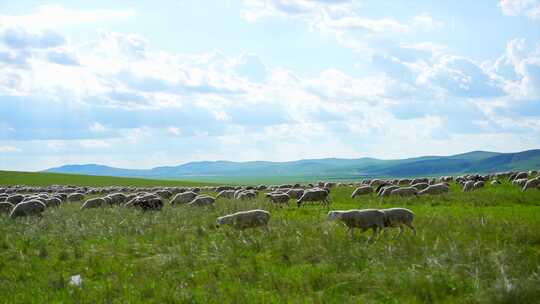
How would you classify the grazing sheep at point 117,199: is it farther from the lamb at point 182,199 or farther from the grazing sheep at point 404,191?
the grazing sheep at point 404,191

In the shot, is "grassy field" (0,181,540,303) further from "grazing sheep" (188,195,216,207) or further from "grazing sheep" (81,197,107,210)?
"grazing sheep" (81,197,107,210)

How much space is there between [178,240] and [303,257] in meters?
4.93

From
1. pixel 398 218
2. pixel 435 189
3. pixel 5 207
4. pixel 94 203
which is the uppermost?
pixel 5 207

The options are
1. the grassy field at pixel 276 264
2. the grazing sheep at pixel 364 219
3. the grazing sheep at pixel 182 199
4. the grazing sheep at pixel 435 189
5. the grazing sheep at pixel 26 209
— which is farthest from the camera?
the grazing sheep at pixel 435 189

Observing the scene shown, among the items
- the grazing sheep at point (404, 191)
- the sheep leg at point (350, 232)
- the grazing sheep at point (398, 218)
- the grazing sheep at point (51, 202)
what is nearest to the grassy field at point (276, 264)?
the sheep leg at point (350, 232)

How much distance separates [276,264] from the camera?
13.5 metres

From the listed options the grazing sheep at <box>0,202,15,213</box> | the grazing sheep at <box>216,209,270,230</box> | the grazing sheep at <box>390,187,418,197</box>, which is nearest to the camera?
the grazing sheep at <box>216,209,270,230</box>

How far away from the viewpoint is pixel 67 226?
2122 centimetres

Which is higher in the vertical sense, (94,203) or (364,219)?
(94,203)

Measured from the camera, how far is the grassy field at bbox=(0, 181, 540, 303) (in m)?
Result: 10.6

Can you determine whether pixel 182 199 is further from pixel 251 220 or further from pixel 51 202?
pixel 251 220

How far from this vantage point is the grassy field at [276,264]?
1065 cm

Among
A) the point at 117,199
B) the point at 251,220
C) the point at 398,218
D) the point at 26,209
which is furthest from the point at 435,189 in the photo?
the point at 26,209

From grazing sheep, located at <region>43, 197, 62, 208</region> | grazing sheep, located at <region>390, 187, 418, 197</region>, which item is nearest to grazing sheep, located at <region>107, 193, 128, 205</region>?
grazing sheep, located at <region>43, 197, 62, 208</region>
